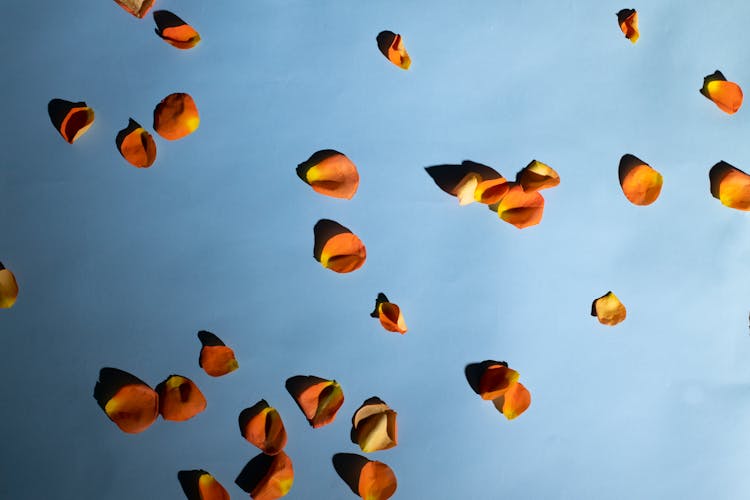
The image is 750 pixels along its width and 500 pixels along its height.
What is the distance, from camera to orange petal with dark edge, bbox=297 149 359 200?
2.80ft

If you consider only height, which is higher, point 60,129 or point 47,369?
point 60,129

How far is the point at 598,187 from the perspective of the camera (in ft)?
3.02

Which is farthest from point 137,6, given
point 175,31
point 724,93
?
point 724,93

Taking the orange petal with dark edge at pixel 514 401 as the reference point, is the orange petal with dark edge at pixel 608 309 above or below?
above

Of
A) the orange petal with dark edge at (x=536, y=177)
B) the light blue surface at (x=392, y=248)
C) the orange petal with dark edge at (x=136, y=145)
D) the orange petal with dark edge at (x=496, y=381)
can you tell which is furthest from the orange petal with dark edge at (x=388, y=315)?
the orange petal with dark edge at (x=136, y=145)

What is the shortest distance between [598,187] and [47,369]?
0.81 metres

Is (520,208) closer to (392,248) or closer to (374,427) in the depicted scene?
(392,248)

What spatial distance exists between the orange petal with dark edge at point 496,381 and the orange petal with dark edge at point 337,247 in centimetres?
24

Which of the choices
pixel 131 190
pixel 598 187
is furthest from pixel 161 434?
pixel 598 187

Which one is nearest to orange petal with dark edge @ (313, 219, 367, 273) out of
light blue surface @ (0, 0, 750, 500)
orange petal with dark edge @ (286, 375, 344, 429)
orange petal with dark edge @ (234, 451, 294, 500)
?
light blue surface @ (0, 0, 750, 500)

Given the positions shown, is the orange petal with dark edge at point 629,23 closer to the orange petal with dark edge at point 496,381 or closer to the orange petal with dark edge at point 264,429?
the orange petal with dark edge at point 496,381

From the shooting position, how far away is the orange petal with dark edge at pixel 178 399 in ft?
2.74

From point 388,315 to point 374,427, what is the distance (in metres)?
0.16

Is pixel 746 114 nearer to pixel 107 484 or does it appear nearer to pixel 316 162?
pixel 316 162
